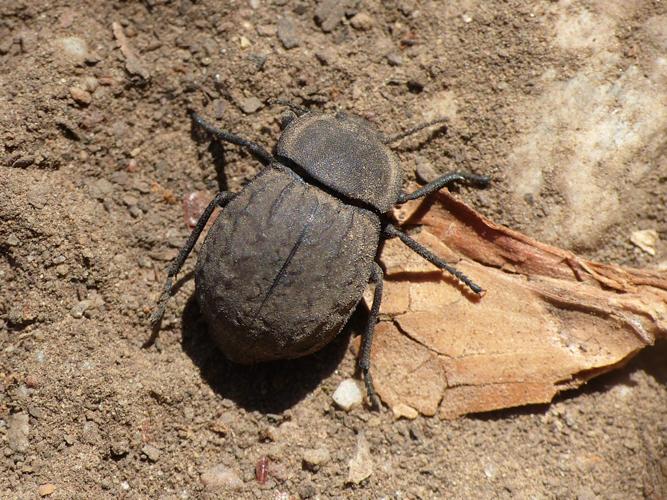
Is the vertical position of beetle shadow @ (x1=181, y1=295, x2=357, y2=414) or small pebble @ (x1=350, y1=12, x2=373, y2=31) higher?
small pebble @ (x1=350, y1=12, x2=373, y2=31)

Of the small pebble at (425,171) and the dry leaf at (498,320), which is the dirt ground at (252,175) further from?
the dry leaf at (498,320)

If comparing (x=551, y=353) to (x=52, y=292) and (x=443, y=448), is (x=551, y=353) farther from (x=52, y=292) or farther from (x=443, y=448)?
(x=52, y=292)

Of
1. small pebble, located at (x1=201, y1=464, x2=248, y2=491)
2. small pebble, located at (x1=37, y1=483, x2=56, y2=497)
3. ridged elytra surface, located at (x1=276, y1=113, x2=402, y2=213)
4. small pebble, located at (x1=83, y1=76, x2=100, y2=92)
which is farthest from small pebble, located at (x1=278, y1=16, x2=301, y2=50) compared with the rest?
small pebble, located at (x1=37, y1=483, x2=56, y2=497)

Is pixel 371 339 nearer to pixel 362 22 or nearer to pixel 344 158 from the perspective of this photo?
pixel 344 158

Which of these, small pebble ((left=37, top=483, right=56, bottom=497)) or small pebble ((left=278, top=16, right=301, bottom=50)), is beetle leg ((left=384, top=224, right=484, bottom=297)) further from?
small pebble ((left=37, top=483, right=56, bottom=497))

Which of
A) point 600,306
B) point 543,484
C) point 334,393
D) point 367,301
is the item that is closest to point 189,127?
point 367,301

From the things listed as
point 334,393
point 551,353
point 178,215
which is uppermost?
point 551,353
